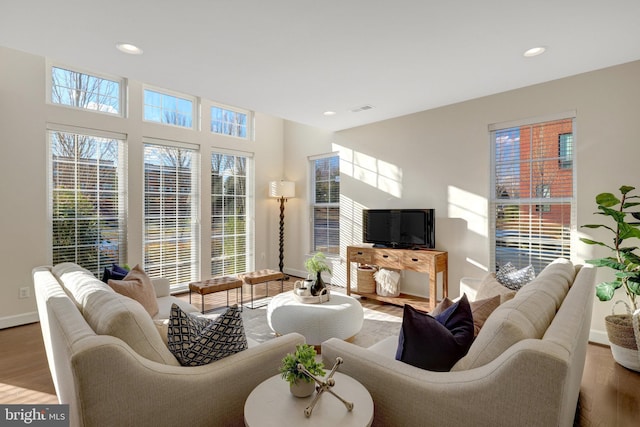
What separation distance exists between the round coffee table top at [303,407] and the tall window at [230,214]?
4271 mm

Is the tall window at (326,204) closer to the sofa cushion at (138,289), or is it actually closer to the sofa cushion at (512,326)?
the sofa cushion at (138,289)

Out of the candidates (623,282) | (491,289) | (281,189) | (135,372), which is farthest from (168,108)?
(623,282)

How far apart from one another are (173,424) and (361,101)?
359 centimetres

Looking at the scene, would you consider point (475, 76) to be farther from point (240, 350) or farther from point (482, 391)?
point (240, 350)

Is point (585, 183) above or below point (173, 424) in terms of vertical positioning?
above

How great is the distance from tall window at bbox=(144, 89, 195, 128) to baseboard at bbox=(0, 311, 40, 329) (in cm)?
277

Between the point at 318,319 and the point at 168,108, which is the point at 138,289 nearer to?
the point at 318,319

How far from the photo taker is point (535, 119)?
138 inches

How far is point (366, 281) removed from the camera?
4.55 meters

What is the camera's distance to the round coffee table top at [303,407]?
1181 millimetres

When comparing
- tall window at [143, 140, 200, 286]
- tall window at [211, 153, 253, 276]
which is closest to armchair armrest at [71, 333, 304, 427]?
tall window at [143, 140, 200, 286]

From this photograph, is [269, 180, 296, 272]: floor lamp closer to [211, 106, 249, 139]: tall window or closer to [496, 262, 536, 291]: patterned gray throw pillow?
[211, 106, 249, 139]: tall window

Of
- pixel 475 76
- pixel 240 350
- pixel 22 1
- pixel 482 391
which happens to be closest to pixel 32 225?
pixel 22 1

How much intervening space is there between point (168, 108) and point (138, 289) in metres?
3.20
